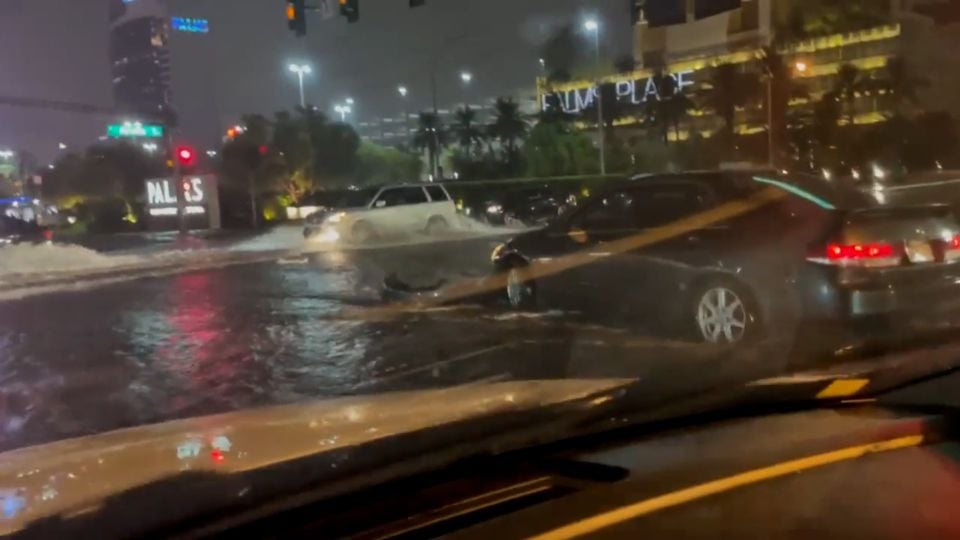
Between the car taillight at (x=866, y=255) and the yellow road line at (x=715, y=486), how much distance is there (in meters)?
5.79

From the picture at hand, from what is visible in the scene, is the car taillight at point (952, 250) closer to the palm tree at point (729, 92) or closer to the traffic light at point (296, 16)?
the traffic light at point (296, 16)

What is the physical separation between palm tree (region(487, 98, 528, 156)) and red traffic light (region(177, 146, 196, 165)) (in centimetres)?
2975

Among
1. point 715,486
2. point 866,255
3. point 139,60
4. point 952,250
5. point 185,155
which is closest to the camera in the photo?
point 715,486

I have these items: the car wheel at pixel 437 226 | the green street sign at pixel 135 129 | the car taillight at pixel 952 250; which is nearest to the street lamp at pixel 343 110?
the green street sign at pixel 135 129

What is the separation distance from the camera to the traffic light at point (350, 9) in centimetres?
2245

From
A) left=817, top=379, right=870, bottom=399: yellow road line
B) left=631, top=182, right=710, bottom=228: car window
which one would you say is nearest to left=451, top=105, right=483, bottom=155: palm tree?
left=631, top=182, right=710, bottom=228: car window

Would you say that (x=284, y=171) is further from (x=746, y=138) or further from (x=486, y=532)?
(x=486, y=532)

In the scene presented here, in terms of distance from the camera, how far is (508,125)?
59.8 metres

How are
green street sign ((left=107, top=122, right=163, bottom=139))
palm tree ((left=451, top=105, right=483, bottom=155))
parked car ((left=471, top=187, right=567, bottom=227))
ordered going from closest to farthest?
1. parked car ((left=471, top=187, right=567, bottom=227))
2. green street sign ((left=107, top=122, right=163, bottom=139))
3. palm tree ((left=451, top=105, right=483, bottom=155))

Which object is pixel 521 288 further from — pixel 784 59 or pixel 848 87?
pixel 784 59

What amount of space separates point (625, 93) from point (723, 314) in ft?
169

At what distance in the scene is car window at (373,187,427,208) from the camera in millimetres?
29109

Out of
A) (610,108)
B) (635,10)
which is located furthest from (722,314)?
(610,108)

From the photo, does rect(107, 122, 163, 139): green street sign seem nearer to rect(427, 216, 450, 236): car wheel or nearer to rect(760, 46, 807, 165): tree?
rect(427, 216, 450, 236): car wheel
